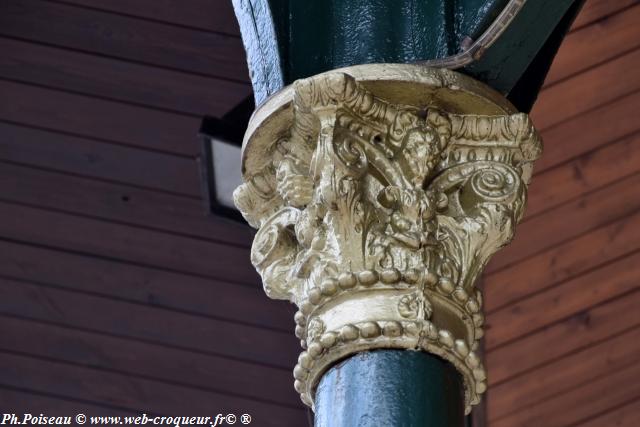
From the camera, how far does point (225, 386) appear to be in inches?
189

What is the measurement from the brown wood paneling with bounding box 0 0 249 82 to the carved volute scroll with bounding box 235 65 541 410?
1.62 metres

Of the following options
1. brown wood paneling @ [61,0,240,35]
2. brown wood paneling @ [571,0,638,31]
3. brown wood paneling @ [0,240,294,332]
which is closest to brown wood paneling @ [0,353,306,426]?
brown wood paneling @ [0,240,294,332]

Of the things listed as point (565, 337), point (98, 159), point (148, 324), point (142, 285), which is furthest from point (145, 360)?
point (565, 337)

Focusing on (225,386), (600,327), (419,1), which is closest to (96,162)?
(225,386)

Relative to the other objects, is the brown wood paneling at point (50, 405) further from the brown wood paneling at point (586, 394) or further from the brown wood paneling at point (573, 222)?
the brown wood paneling at point (573, 222)

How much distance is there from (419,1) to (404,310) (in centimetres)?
66

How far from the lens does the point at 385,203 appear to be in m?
2.50

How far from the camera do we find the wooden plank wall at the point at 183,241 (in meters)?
4.31

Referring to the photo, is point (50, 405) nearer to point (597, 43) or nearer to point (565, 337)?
point (565, 337)

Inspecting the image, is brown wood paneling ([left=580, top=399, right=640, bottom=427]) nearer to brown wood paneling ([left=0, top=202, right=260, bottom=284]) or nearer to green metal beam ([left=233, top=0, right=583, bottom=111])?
brown wood paneling ([left=0, top=202, right=260, bottom=284])

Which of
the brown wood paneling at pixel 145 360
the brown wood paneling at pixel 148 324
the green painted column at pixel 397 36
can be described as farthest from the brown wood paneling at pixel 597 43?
the green painted column at pixel 397 36

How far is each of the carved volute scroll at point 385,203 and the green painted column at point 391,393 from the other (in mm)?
22

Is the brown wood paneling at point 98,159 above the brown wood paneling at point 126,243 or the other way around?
above

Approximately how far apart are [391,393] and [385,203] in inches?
13.1
